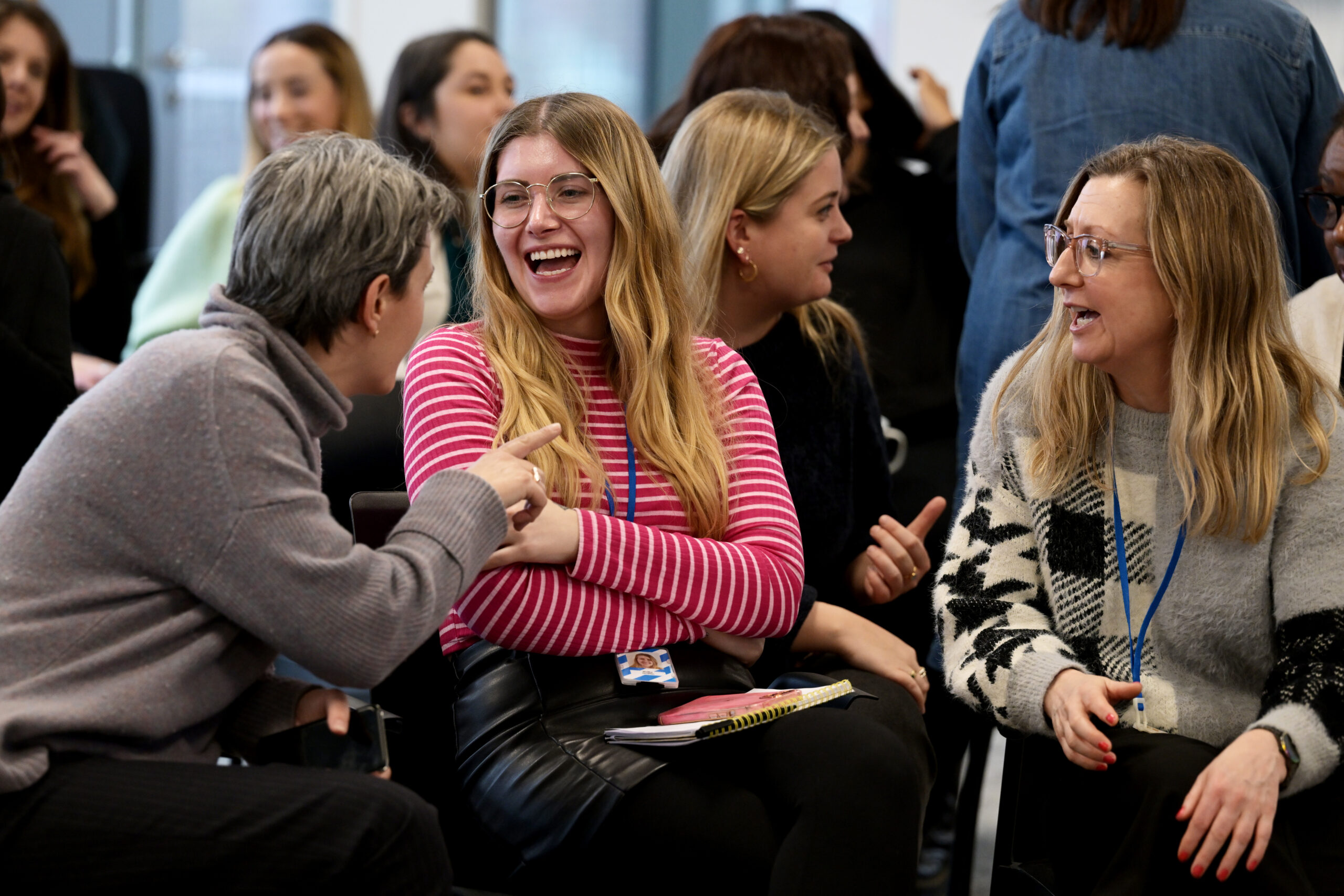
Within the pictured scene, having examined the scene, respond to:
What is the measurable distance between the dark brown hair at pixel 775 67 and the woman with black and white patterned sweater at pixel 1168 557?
3.31 feet

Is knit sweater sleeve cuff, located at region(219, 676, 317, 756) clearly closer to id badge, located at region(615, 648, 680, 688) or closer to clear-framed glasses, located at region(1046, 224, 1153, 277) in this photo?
id badge, located at region(615, 648, 680, 688)

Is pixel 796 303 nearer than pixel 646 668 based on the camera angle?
No

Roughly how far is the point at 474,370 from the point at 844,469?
0.73 meters

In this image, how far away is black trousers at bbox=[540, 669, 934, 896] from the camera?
5.14 ft

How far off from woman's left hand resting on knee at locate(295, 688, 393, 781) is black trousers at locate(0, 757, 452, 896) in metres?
0.10

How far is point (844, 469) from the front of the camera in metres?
2.31

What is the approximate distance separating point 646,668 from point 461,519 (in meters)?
0.38

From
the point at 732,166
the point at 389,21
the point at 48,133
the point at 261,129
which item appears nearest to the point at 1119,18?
the point at 732,166

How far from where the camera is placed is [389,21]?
589 cm

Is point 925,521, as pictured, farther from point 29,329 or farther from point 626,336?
point 29,329

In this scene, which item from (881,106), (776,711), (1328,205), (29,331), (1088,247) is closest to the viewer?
(776,711)

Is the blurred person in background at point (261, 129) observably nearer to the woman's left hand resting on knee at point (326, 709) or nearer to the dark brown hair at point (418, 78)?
the dark brown hair at point (418, 78)

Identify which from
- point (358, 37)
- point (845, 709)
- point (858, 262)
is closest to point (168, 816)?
point (845, 709)

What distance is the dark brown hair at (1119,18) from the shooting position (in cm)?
231
